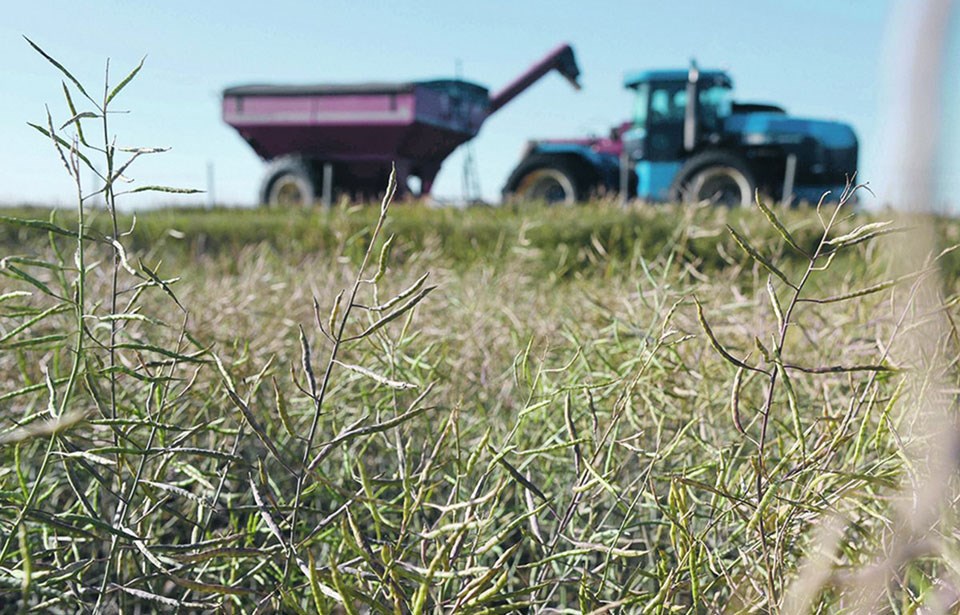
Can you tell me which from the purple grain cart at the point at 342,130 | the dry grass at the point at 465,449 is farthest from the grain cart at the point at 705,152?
the dry grass at the point at 465,449

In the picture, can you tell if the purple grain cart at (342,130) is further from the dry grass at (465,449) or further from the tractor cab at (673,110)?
the dry grass at (465,449)

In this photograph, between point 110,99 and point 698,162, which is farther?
point 698,162

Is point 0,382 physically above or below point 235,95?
below

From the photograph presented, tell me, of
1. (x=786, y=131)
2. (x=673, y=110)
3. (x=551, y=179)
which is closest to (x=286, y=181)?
(x=551, y=179)

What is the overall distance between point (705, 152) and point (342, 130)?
4.83m

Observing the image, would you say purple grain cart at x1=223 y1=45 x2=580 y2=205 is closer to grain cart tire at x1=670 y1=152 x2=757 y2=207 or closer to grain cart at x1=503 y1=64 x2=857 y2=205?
grain cart at x1=503 y1=64 x2=857 y2=205

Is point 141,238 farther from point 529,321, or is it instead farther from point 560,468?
point 560,468

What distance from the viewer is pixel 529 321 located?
1.50m

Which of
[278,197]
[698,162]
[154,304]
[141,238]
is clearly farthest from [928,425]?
[278,197]

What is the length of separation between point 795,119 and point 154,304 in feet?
30.3

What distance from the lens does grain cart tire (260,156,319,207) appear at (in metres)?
11.7

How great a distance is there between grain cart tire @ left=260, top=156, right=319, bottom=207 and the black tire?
9.09ft

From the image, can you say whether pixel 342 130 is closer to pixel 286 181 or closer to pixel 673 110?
pixel 286 181

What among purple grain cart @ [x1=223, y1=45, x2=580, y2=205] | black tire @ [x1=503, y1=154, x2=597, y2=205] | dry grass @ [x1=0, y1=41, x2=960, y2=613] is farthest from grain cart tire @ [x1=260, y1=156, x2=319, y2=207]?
dry grass @ [x1=0, y1=41, x2=960, y2=613]
